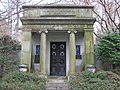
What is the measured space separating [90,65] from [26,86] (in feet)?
13.7

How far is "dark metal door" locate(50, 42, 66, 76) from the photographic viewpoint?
1509cm

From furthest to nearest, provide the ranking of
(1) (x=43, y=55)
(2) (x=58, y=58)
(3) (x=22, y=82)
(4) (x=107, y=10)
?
→ (4) (x=107, y=10), (2) (x=58, y=58), (1) (x=43, y=55), (3) (x=22, y=82)

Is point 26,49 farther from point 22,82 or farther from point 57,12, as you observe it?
point 57,12

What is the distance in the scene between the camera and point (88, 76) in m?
12.1

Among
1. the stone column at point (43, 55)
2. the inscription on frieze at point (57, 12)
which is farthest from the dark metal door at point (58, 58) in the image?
the inscription on frieze at point (57, 12)

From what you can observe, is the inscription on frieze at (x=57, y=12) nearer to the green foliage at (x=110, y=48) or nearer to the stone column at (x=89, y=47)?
the stone column at (x=89, y=47)

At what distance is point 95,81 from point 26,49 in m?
4.87

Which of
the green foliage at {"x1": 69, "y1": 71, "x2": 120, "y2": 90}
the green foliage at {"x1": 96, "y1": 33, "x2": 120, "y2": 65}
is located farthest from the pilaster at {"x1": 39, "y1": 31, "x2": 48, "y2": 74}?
the green foliage at {"x1": 96, "y1": 33, "x2": 120, "y2": 65}

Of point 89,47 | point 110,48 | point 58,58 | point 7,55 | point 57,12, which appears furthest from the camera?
point 58,58

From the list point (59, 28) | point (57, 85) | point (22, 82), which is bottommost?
point (57, 85)

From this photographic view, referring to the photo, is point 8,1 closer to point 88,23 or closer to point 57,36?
point 88,23

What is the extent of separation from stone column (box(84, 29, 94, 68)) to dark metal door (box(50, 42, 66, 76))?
6.91 ft

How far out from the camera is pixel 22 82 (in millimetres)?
11484

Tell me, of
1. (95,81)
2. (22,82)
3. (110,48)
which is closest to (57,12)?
(110,48)
